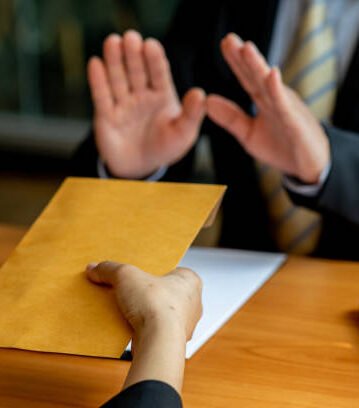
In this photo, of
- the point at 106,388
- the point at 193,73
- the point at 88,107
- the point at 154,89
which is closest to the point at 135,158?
the point at 154,89

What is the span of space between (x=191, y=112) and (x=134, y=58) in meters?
0.10

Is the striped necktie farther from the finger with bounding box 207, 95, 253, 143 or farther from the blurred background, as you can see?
the blurred background

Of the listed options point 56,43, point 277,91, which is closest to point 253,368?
point 277,91

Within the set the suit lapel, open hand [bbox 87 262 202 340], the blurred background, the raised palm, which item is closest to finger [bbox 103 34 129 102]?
the raised palm

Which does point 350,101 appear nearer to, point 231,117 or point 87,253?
point 231,117

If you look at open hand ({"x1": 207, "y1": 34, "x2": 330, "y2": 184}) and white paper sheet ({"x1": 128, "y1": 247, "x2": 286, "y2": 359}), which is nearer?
white paper sheet ({"x1": 128, "y1": 247, "x2": 286, "y2": 359})

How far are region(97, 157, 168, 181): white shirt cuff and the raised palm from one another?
0.04 feet

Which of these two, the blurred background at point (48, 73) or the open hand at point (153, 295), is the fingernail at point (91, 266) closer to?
the open hand at point (153, 295)

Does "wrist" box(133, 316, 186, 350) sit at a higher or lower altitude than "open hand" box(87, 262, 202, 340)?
higher

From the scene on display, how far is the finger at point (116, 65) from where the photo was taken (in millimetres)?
1025

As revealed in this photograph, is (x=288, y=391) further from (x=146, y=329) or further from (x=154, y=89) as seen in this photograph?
(x=154, y=89)

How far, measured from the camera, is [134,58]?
1.03m

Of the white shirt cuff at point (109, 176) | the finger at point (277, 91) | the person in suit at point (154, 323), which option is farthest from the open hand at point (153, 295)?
the white shirt cuff at point (109, 176)

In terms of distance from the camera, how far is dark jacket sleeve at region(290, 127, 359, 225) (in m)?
1.01
